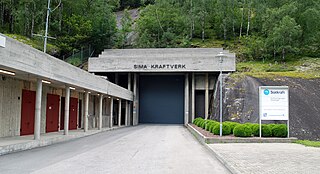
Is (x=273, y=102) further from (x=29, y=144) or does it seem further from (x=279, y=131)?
(x=29, y=144)

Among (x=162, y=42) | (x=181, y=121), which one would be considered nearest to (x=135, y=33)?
(x=162, y=42)

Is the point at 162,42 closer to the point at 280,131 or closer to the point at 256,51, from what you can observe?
the point at 256,51

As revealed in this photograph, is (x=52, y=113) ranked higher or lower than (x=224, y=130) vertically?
higher

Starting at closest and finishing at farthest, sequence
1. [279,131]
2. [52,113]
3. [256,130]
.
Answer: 1. [279,131]
2. [256,130]
3. [52,113]

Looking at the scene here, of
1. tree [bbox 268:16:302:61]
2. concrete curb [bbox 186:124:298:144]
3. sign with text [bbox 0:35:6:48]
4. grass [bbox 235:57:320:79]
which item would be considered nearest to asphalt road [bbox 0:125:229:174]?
sign with text [bbox 0:35:6:48]

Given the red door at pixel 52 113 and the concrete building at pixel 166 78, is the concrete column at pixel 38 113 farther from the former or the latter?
the concrete building at pixel 166 78

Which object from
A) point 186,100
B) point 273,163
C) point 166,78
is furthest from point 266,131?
point 166,78

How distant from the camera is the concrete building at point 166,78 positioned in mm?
40094

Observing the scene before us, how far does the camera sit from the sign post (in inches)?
725

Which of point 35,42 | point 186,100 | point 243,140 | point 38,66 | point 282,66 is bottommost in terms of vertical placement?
point 243,140

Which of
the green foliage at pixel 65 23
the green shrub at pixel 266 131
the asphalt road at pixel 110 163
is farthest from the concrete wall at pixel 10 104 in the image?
the green foliage at pixel 65 23

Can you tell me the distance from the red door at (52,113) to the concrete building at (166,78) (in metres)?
17.8

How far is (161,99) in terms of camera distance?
46.5 m

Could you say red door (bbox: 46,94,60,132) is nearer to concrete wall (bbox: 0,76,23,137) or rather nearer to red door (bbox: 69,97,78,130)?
red door (bbox: 69,97,78,130)
